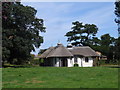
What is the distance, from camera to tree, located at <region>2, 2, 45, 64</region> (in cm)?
3662

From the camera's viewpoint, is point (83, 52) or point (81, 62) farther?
point (83, 52)

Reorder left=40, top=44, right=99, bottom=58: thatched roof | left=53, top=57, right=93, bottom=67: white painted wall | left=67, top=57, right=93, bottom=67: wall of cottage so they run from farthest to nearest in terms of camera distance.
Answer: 1. left=67, top=57, right=93, bottom=67: wall of cottage
2. left=53, top=57, right=93, bottom=67: white painted wall
3. left=40, top=44, right=99, bottom=58: thatched roof

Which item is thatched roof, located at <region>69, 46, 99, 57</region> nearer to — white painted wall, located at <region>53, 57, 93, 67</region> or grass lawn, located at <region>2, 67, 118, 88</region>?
white painted wall, located at <region>53, 57, 93, 67</region>

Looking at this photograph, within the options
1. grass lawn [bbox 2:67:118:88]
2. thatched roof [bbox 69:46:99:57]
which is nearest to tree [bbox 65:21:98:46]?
thatched roof [bbox 69:46:99:57]

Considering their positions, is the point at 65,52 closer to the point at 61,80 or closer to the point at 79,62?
the point at 79,62

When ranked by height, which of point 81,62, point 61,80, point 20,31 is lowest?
point 61,80

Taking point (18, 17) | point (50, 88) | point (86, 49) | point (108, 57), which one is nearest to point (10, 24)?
point (18, 17)

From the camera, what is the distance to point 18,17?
38.2m

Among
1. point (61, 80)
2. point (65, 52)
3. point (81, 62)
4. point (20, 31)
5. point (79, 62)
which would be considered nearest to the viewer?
point (61, 80)

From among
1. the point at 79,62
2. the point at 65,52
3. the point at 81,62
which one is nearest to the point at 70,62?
the point at 65,52

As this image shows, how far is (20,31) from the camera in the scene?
39219 mm

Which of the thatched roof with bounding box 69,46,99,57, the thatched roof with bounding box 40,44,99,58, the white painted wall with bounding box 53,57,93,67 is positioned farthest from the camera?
the thatched roof with bounding box 69,46,99,57

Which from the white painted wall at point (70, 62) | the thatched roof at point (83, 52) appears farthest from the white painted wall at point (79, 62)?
the thatched roof at point (83, 52)

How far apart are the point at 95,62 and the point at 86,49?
333cm
